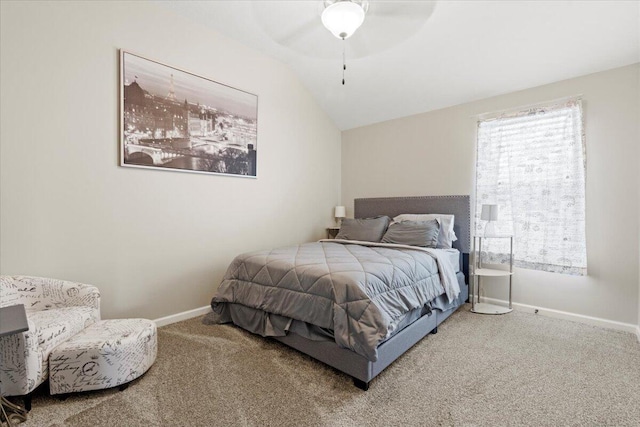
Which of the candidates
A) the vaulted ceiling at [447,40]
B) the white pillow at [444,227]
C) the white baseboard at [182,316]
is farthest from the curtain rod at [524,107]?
the white baseboard at [182,316]

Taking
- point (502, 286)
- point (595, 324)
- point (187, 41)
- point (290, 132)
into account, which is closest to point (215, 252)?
point (290, 132)

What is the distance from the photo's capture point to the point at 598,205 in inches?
111

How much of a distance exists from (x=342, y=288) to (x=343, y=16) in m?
1.73

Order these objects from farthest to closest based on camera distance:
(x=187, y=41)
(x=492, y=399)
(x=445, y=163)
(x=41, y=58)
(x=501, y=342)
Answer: (x=445, y=163) → (x=187, y=41) → (x=501, y=342) → (x=41, y=58) → (x=492, y=399)

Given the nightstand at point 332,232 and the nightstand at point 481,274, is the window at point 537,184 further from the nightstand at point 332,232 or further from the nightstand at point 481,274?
the nightstand at point 332,232

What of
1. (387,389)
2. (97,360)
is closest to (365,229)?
(387,389)

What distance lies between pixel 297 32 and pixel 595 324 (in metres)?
3.93

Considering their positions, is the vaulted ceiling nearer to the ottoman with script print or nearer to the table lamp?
the table lamp

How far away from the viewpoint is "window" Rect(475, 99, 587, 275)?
291cm

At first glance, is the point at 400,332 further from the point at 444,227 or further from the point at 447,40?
the point at 447,40

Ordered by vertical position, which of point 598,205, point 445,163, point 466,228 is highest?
point 445,163

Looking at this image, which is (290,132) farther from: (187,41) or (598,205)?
(598,205)

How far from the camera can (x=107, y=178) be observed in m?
2.46

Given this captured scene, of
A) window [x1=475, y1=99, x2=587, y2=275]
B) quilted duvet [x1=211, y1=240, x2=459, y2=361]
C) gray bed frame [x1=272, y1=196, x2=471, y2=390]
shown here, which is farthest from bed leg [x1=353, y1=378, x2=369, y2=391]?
window [x1=475, y1=99, x2=587, y2=275]
